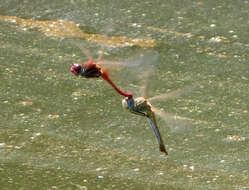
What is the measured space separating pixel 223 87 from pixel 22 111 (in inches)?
73.6

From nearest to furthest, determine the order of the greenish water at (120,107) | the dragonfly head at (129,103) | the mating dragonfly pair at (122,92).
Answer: the mating dragonfly pair at (122,92) < the dragonfly head at (129,103) < the greenish water at (120,107)

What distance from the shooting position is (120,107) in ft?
15.8

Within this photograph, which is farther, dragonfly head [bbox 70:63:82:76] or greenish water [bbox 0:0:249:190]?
greenish water [bbox 0:0:249:190]

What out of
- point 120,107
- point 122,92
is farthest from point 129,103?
point 120,107

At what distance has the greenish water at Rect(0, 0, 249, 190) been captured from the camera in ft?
12.4

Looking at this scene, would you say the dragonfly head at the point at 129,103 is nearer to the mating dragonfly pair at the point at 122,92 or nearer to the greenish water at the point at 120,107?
the mating dragonfly pair at the point at 122,92

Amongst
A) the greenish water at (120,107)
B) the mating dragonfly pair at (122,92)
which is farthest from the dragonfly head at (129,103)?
the greenish water at (120,107)

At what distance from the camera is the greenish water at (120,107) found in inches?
149

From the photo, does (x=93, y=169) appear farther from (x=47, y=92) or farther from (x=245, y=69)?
(x=245, y=69)

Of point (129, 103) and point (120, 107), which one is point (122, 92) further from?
point (120, 107)

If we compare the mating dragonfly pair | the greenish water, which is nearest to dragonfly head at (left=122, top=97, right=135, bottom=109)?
the mating dragonfly pair

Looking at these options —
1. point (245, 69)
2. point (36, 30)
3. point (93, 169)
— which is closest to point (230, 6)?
point (245, 69)

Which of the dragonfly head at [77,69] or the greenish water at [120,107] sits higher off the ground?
the dragonfly head at [77,69]

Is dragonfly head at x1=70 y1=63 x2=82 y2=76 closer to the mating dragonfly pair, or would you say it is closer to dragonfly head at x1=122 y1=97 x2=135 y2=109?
the mating dragonfly pair
